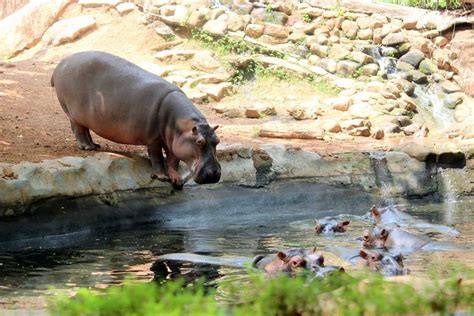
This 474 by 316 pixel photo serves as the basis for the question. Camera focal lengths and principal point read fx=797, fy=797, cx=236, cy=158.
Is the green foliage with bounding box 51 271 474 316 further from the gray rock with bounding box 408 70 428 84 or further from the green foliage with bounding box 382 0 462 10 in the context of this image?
the green foliage with bounding box 382 0 462 10

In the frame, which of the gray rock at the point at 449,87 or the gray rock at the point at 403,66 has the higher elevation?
the gray rock at the point at 403,66

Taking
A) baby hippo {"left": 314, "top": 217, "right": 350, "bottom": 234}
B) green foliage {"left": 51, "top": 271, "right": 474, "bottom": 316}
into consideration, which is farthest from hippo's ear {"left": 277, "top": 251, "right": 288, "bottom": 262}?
green foliage {"left": 51, "top": 271, "right": 474, "bottom": 316}

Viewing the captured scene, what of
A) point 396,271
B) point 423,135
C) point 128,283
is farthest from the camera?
point 423,135

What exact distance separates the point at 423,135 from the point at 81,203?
8.34 metres

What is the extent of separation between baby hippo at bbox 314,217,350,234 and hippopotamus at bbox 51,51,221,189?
4.15 ft

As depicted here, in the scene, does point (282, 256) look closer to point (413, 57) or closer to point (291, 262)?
point (291, 262)

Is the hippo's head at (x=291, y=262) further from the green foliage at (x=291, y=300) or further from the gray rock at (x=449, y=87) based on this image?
the gray rock at (x=449, y=87)

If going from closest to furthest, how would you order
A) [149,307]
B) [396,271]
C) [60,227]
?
1. [149,307]
2. [396,271]
3. [60,227]

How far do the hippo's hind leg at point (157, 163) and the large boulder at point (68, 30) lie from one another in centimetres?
966

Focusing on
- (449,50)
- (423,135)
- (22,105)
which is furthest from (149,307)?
(449,50)

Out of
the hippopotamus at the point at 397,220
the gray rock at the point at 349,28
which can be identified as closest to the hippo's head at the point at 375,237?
the hippopotamus at the point at 397,220

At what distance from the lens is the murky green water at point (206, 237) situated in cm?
640

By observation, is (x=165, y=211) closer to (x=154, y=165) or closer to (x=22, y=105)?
(x=154, y=165)

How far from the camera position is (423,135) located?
15.0m
